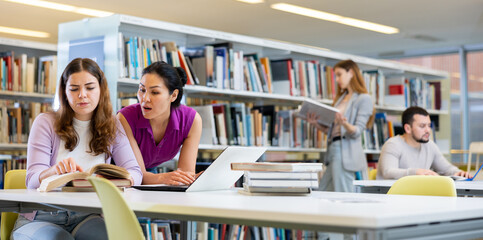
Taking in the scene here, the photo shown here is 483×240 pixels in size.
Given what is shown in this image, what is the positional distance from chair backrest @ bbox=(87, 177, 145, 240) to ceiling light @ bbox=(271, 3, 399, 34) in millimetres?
5458

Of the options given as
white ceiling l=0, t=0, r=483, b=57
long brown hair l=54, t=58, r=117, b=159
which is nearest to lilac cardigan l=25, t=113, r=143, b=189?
long brown hair l=54, t=58, r=117, b=159

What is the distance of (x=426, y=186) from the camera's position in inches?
A: 103

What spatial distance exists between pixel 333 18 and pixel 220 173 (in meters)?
5.53

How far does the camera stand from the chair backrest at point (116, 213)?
5.40 feet

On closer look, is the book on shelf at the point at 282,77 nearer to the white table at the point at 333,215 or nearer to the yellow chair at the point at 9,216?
the yellow chair at the point at 9,216

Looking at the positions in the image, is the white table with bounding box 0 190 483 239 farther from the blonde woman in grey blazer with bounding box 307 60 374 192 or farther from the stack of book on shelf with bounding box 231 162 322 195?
the blonde woman in grey blazer with bounding box 307 60 374 192

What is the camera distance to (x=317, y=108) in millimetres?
4953

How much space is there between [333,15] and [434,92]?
142 centimetres

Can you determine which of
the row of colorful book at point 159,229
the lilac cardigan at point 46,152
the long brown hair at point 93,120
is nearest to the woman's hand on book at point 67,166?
the lilac cardigan at point 46,152

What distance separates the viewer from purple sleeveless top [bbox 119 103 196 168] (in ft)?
10.1

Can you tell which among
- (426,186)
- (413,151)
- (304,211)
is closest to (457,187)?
(426,186)

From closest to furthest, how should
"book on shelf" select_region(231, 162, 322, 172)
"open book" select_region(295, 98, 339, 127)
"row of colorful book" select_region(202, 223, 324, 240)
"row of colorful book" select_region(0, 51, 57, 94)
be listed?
"book on shelf" select_region(231, 162, 322, 172) < "row of colorful book" select_region(202, 223, 324, 240) < "open book" select_region(295, 98, 339, 127) < "row of colorful book" select_region(0, 51, 57, 94)

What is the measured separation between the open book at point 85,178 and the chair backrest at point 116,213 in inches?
19.5

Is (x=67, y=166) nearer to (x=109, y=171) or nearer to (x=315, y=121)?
(x=109, y=171)
